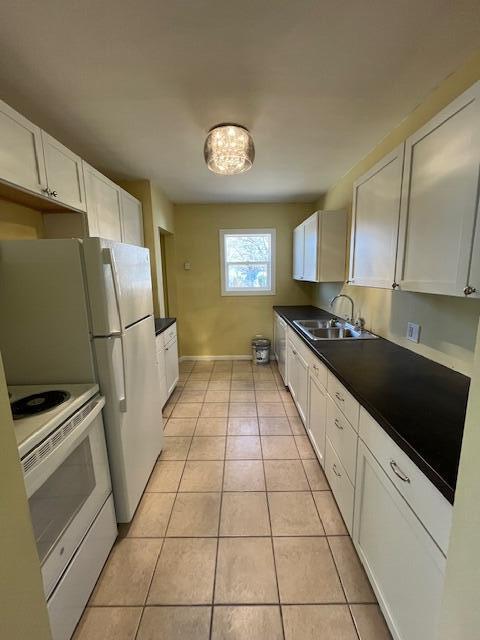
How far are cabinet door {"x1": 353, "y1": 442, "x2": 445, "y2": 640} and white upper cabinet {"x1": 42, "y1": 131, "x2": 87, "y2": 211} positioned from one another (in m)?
2.33

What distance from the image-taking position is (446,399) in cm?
124

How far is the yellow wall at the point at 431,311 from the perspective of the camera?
1420 mm

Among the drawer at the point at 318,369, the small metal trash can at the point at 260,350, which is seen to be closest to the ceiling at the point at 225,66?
the drawer at the point at 318,369

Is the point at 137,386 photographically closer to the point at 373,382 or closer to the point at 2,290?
the point at 2,290

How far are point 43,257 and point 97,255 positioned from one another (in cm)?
26

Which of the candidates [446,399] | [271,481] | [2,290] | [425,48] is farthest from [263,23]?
[271,481]

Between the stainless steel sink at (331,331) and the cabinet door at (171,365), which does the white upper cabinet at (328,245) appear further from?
the cabinet door at (171,365)

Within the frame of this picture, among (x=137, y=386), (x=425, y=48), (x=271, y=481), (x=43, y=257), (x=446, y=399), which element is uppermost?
(x=425, y=48)

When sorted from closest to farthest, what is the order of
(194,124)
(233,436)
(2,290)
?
(2,290), (194,124), (233,436)

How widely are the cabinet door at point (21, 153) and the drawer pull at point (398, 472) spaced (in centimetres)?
218

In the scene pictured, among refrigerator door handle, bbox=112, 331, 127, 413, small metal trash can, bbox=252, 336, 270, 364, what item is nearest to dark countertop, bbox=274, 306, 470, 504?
refrigerator door handle, bbox=112, 331, 127, 413

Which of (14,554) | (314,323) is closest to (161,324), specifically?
(314,323)

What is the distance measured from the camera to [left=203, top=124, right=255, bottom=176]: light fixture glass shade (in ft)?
6.27

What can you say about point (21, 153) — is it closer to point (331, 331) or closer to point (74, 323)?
point (74, 323)
